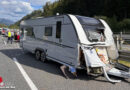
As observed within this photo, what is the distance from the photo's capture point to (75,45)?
5543 mm

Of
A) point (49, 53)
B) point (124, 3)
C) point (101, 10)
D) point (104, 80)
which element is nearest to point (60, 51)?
point (49, 53)

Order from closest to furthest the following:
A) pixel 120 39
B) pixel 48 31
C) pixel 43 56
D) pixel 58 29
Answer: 1. pixel 58 29
2. pixel 48 31
3. pixel 43 56
4. pixel 120 39

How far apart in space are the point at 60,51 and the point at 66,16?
5.62 ft

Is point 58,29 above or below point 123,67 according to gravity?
above

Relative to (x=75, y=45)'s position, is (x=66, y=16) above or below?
above

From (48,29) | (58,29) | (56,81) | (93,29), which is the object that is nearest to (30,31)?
(48,29)

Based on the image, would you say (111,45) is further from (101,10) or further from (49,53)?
(101,10)

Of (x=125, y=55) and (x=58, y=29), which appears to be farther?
(x=125, y=55)

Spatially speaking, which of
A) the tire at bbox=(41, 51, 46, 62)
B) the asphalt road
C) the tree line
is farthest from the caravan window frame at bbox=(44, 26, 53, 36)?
the tree line

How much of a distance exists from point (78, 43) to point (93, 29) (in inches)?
51.7

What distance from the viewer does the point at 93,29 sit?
623 centimetres

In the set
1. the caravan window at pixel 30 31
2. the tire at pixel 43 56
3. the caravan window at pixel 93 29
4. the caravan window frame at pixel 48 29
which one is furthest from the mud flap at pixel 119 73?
the caravan window at pixel 30 31

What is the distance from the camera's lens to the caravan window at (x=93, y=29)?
5895 mm

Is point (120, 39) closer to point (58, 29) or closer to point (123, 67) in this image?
point (123, 67)
